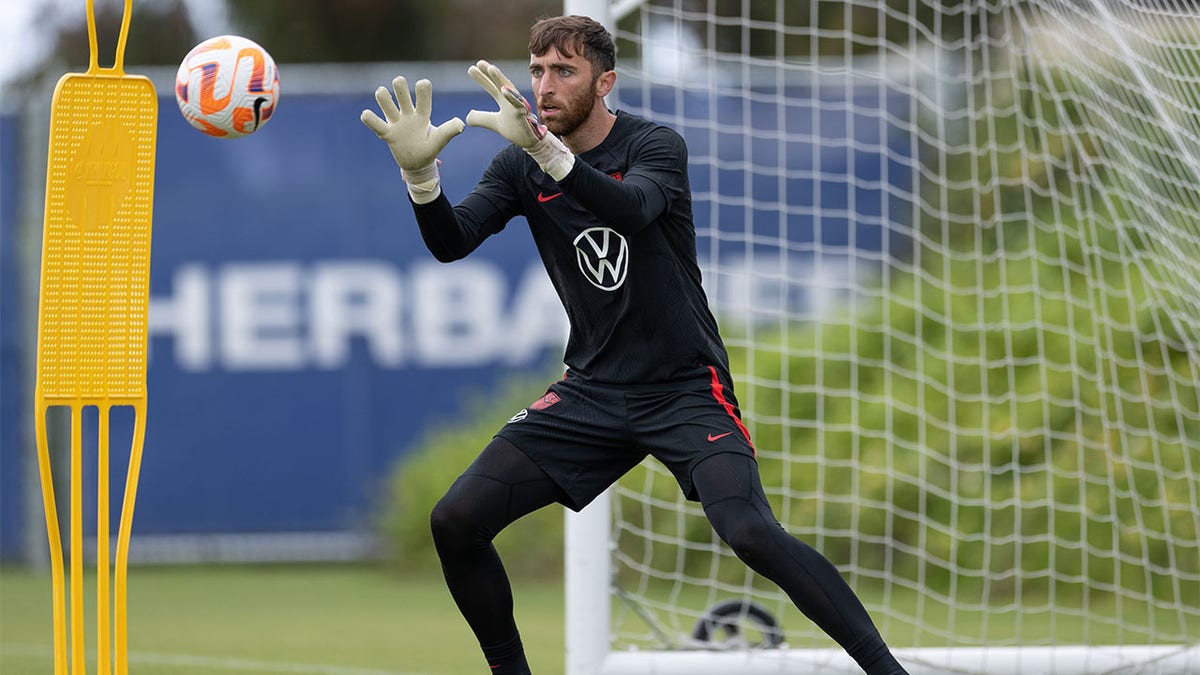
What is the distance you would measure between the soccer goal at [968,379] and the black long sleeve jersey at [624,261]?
58.5 inches

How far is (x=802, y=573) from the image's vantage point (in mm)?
4504

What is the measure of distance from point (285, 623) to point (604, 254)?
15.1ft

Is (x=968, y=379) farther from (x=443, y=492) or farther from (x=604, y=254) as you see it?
(x=604, y=254)

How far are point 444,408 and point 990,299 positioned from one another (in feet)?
14.3

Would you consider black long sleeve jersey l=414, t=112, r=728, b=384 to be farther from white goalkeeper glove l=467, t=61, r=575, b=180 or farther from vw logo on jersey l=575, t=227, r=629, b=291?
white goalkeeper glove l=467, t=61, r=575, b=180

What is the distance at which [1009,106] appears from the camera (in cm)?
1102

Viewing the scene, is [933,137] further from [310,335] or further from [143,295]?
[143,295]

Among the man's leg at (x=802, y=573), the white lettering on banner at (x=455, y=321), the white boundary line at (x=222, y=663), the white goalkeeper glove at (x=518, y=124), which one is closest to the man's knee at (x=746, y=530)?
the man's leg at (x=802, y=573)

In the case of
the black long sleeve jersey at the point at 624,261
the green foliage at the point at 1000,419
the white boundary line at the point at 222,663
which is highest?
the black long sleeve jersey at the point at 624,261

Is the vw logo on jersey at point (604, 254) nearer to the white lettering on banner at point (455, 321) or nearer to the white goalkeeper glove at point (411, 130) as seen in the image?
the white goalkeeper glove at point (411, 130)

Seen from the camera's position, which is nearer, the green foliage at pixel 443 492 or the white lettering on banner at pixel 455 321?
the green foliage at pixel 443 492

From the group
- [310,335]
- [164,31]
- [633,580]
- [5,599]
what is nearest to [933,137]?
[633,580]

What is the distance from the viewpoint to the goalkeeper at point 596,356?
15.3 feet

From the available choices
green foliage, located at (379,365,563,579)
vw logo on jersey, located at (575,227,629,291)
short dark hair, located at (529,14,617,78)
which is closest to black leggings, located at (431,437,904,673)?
vw logo on jersey, located at (575,227,629,291)
